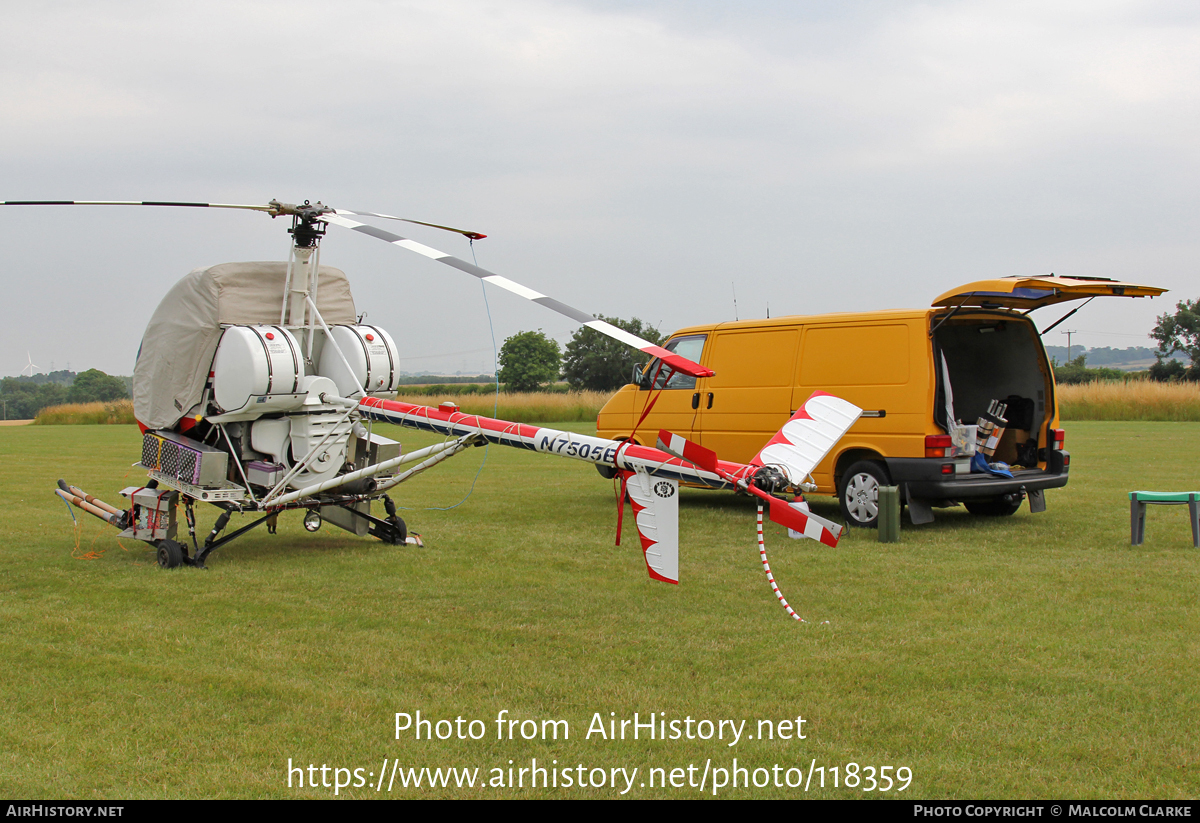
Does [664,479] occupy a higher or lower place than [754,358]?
lower

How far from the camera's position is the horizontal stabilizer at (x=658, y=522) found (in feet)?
18.9

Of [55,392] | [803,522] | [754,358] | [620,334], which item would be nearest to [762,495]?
[803,522]

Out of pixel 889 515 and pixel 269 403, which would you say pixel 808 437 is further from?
pixel 269 403

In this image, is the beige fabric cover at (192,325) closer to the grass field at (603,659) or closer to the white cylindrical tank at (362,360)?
the white cylindrical tank at (362,360)

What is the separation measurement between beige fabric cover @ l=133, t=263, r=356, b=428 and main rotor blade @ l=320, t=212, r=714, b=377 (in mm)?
984

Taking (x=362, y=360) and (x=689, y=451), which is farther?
(x=362, y=360)

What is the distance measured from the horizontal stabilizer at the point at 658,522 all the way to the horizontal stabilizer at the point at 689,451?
19 centimetres

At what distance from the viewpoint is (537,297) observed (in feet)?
20.0

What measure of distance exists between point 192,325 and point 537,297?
367 centimetres
